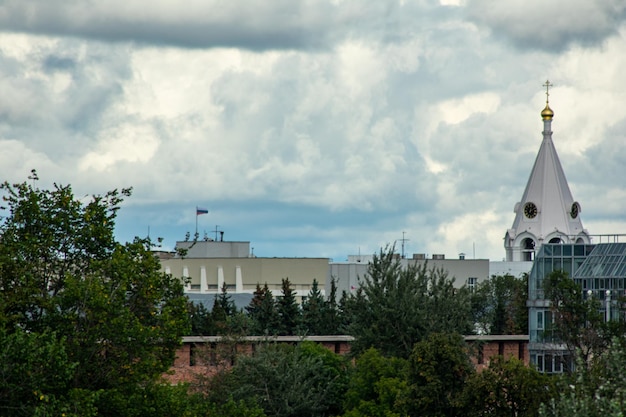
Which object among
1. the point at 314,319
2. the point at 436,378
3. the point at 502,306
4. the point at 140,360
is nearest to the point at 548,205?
the point at 502,306

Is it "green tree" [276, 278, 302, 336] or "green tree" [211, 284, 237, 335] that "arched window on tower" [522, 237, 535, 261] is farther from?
"green tree" [276, 278, 302, 336]

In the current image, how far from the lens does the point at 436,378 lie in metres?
41.8

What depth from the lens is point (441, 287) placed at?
5725 centimetres

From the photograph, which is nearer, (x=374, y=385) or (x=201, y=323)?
(x=374, y=385)

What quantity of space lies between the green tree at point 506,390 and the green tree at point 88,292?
340 inches

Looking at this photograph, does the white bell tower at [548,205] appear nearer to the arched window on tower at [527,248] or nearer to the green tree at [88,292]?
the arched window on tower at [527,248]

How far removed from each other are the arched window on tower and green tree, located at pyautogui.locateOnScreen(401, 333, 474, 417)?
10086cm

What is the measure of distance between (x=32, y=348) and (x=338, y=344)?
3023 cm

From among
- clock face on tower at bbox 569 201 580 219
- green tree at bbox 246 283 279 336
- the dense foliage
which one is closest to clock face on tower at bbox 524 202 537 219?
clock face on tower at bbox 569 201 580 219

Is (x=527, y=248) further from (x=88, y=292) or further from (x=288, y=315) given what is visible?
(x=88, y=292)

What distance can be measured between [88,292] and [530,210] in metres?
109

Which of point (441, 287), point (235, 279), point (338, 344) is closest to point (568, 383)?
point (441, 287)

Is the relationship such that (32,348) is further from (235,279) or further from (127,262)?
(235,279)

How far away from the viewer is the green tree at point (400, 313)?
54812mm
